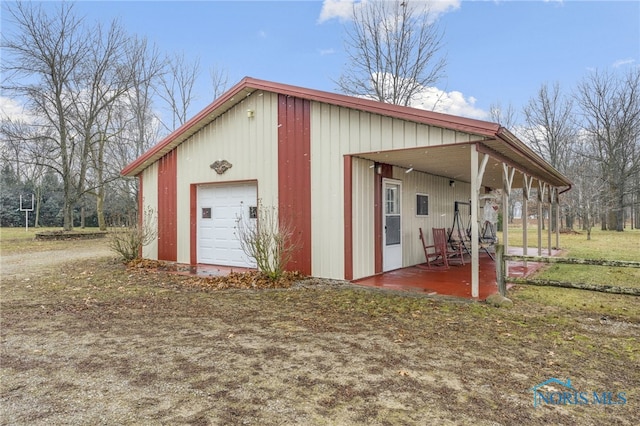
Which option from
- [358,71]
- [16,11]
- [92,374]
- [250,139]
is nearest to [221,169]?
[250,139]

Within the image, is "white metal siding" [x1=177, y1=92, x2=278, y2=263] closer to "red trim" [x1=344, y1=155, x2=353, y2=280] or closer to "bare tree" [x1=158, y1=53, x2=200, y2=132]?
"red trim" [x1=344, y1=155, x2=353, y2=280]

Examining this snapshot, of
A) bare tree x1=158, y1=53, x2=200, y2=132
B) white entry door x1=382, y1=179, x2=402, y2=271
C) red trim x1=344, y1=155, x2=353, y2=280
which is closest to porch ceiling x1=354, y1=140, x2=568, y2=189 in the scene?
red trim x1=344, y1=155, x2=353, y2=280

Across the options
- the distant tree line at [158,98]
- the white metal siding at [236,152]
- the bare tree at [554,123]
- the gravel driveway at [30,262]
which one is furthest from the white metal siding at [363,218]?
the bare tree at [554,123]

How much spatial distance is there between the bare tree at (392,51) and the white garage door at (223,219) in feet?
39.0

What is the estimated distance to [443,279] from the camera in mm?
7195

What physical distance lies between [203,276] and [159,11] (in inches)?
329

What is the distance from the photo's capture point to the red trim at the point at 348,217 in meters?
6.71

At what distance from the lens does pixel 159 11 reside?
11.0 metres

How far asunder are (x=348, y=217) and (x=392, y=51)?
550 inches

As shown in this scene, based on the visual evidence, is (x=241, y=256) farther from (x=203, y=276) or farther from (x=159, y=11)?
(x=159, y=11)

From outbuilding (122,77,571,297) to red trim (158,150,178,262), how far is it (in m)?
0.03

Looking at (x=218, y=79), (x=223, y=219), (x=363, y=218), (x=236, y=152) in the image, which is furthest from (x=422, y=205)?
(x=218, y=79)

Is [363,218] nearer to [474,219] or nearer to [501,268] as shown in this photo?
[474,219]

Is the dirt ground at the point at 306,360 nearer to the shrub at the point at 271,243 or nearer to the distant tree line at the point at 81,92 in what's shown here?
the shrub at the point at 271,243
